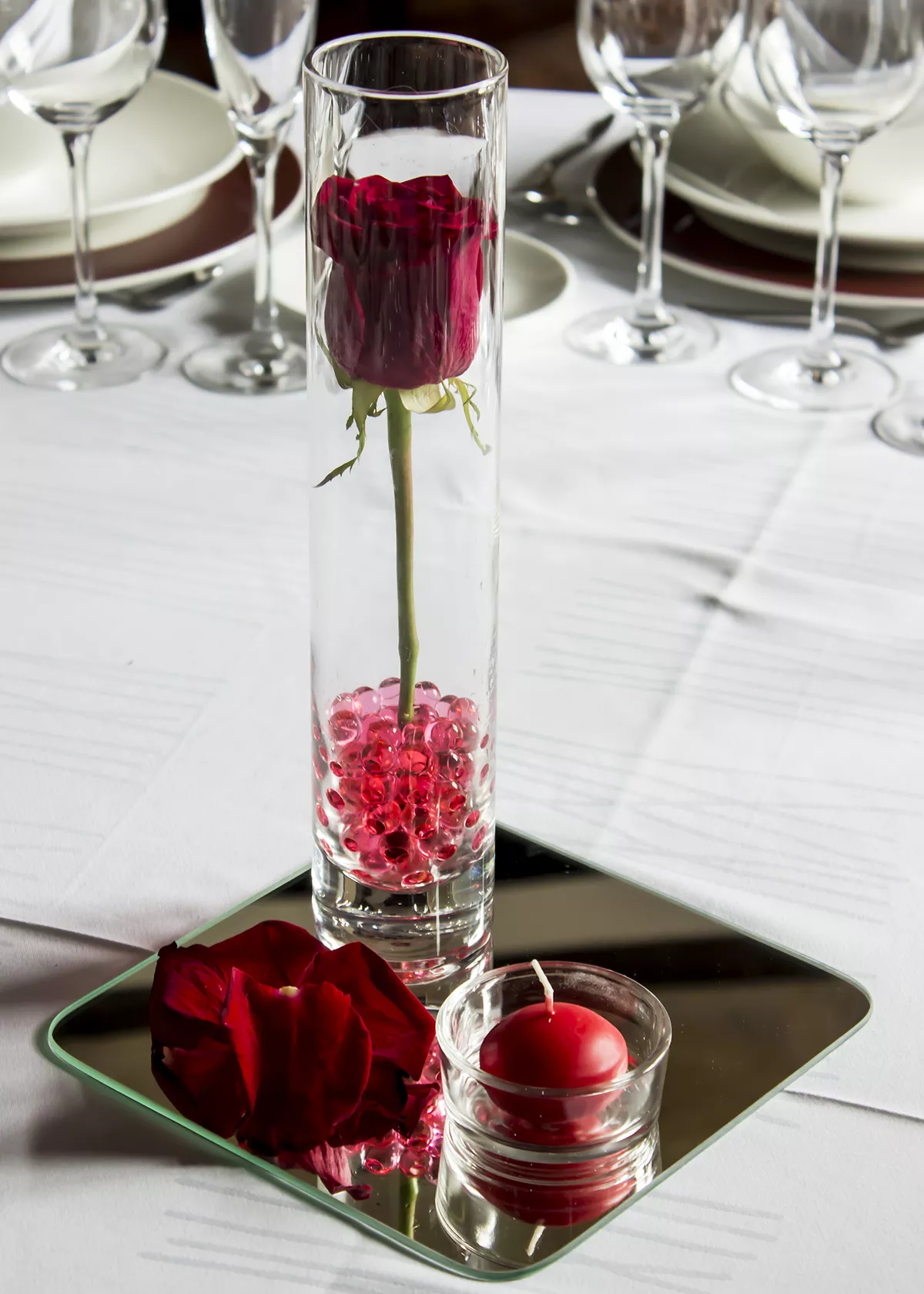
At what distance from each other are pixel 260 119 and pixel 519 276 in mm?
226

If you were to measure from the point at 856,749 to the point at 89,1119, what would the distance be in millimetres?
375

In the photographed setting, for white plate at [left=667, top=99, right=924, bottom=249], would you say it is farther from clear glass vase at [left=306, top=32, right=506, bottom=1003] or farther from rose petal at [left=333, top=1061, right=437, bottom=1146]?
rose petal at [left=333, top=1061, right=437, bottom=1146]

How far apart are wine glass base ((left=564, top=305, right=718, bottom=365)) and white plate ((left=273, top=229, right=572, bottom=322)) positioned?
0.03m

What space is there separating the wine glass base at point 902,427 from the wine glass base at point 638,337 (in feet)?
0.45

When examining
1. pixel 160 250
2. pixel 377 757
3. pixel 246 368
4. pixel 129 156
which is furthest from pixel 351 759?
pixel 129 156

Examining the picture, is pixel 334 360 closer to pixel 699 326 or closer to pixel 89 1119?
pixel 89 1119

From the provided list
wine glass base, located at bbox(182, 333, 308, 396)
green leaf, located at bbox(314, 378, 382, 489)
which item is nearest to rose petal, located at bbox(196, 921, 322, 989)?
green leaf, located at bbox(314, 378, 382, 489)

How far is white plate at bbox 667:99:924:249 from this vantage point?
42.3 inches

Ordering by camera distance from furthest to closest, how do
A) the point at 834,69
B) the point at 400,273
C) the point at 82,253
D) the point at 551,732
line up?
the point at 82,253
the point at 834,69
the point at 551,732
the point at 400,273

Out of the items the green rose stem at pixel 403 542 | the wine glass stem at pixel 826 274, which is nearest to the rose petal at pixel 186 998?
the green rose stem at pixel 403 542

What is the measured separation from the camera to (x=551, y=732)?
2.37ft

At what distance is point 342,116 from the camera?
452mm

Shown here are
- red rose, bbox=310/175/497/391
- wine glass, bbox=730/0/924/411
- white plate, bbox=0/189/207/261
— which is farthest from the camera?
white plate, bbox=0/189/207/261

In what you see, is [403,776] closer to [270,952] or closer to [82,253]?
[270,952]
